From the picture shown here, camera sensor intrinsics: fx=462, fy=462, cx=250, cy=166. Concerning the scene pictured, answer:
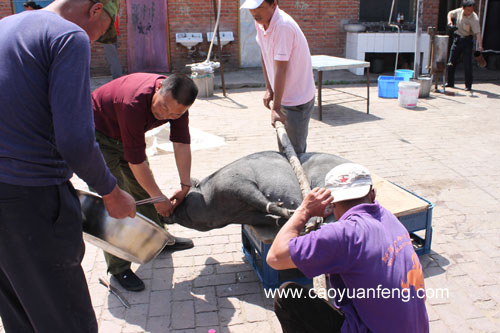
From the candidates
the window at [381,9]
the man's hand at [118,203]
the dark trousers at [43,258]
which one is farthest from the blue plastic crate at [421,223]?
the window at [381,9]

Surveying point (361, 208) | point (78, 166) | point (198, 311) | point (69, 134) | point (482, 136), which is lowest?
point (198, 311)

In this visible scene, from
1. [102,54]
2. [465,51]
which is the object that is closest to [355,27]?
[465,51]

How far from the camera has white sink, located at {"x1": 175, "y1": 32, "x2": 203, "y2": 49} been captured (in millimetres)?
11641

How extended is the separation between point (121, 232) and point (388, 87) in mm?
8020

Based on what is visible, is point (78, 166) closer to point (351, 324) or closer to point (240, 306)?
point (351, 324)

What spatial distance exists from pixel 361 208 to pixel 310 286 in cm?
149

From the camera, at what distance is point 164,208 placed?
11.1 feet

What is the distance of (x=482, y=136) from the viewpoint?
6781 mm

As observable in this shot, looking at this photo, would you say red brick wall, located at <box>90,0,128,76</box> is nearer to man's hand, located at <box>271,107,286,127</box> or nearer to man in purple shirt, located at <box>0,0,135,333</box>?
man's hand, located at <box>271,107,286,127</box>

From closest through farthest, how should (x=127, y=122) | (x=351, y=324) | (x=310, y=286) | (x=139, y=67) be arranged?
(x=351, y=324)
(x=127, y=122)
(x=310, y=286)
(x=139, y=67)

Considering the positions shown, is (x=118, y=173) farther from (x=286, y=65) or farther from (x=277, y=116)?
(x=286, y=65)

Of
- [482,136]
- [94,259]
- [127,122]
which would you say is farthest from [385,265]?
[482,136]

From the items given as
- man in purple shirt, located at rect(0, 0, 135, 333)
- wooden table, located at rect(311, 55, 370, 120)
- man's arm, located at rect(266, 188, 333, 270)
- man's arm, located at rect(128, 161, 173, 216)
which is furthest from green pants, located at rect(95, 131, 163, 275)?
wooden table, located at rect(311, 55, 370, 120)

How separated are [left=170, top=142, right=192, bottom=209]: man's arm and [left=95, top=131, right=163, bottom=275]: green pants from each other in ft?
0.82
